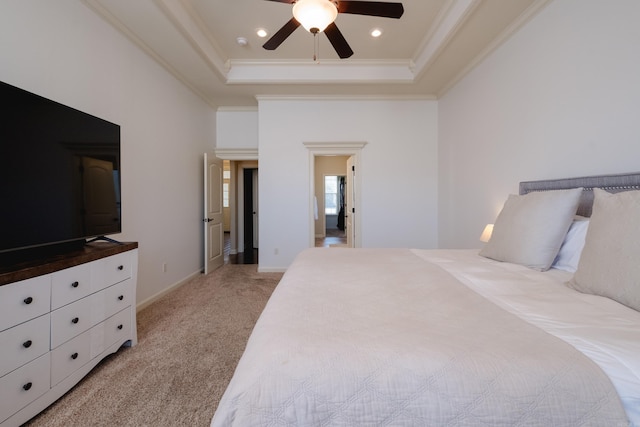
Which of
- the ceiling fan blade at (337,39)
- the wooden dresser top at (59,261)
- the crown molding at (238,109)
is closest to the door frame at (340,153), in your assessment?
the crown molding at (238,109)

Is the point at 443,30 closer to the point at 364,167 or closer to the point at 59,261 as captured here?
the point at 364,167

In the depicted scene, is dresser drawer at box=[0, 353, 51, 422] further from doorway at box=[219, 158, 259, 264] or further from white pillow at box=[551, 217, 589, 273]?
doorway at box=[219, 158, 259, 264]

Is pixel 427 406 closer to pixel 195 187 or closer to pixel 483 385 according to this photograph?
pixel 483 385

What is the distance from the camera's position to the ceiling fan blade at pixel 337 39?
209cm

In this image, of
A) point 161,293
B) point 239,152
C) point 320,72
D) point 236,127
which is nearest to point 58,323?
point 161,293

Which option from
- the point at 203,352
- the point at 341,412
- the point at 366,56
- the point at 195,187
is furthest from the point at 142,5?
the point at 341,412

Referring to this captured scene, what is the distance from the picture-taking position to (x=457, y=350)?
2.39ft

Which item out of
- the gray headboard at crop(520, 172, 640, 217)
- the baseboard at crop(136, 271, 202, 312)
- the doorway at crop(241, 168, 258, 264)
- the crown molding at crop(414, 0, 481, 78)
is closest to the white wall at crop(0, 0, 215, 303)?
the baseboard at crop(136, 271, 202, 312)

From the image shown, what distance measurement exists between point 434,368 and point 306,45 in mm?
3610

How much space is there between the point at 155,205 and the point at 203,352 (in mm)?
1866

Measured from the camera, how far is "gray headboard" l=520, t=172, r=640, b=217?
1506 mm

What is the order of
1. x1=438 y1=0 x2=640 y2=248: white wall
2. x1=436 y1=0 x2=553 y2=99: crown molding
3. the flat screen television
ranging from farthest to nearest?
x1=436 y1=0 x2=553 y2=99: crown molding → x1=438 y1=0 x2=640 y2=248: white wall → the flat screen television

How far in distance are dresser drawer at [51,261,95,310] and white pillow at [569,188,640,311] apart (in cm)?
265

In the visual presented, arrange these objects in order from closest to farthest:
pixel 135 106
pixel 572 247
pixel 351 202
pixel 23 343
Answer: pixel 23 343 → pixel 572 247 → pixel 135 106 → pixel 351 202
